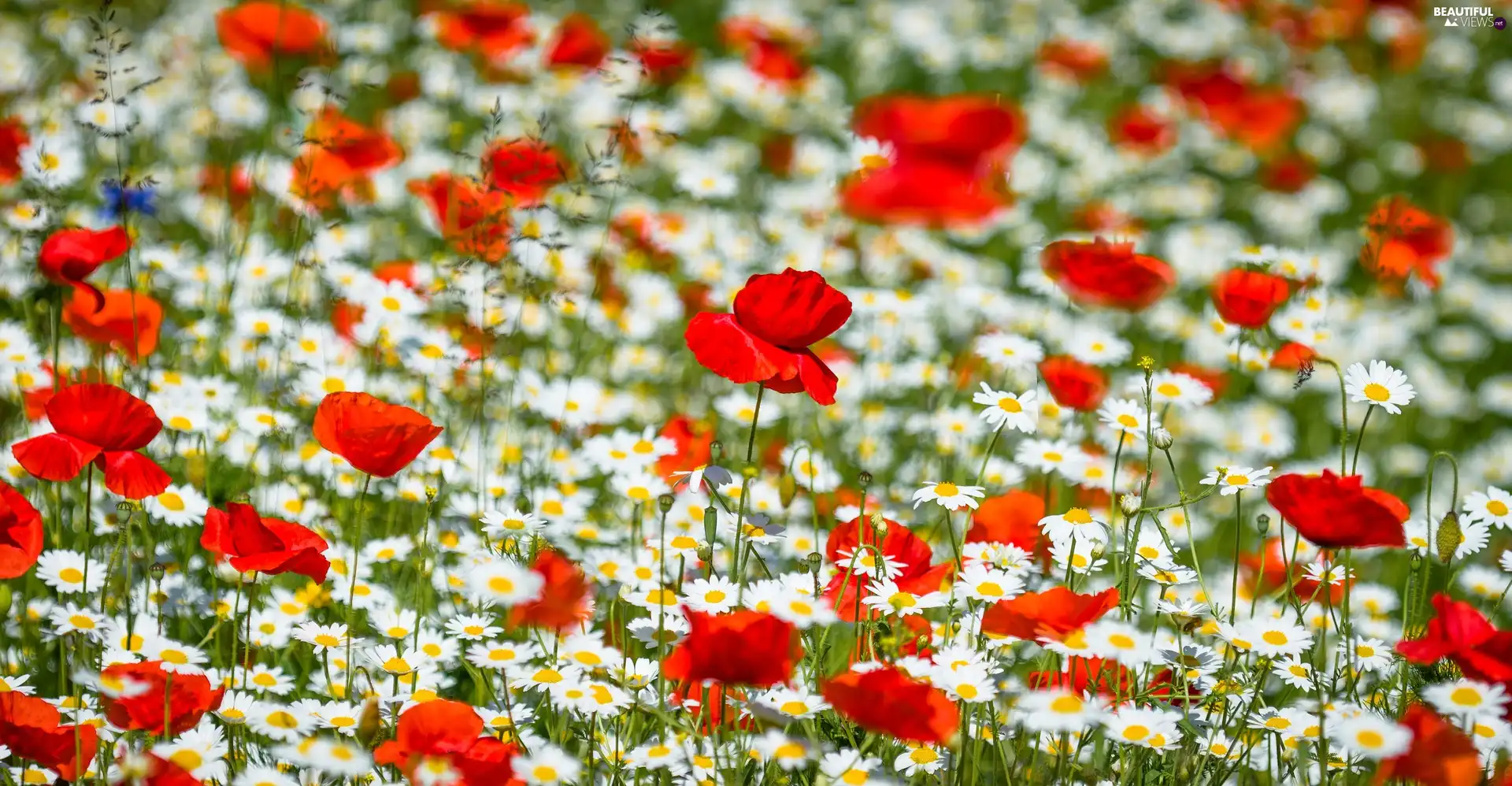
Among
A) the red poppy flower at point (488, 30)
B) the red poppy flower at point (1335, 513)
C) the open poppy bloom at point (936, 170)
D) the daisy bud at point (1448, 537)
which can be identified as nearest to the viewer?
the red poppy flower at point (1335, 513)

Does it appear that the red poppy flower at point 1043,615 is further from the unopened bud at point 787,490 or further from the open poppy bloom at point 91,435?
the open poppy bloom at point 91,435


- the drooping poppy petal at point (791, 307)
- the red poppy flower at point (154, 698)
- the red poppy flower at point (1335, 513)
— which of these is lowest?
the red poppy flower at point (154, 698)

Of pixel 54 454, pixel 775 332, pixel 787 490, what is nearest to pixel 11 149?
pixel 54 454

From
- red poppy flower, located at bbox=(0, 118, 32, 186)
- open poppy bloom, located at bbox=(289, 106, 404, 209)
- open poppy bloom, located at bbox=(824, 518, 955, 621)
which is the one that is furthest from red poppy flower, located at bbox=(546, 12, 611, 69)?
open poppy bloom, located at bbox=(824, 518, 955, 621)

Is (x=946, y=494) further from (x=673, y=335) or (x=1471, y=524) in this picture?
(x=673, y=335)

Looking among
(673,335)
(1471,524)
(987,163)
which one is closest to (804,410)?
(673,335)

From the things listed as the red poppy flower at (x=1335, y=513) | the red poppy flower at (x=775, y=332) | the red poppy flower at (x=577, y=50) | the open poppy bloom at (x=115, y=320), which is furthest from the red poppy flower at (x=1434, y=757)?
the red poppy flower at (x=577, y=50)

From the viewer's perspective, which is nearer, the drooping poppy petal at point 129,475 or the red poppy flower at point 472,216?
the drooping poppy petal at point 129,475
